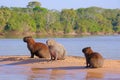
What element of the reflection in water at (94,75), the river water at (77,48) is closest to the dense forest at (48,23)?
the river water at (77,48)

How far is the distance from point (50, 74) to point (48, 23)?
83300 millimetres

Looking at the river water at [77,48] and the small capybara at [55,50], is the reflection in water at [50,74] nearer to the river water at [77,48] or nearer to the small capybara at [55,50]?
the small capybara at [55,50]

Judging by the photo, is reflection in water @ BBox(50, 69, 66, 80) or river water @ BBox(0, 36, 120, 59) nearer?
reflection in water @ BBox(50, 69, 66, 80)

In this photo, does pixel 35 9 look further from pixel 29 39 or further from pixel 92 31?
pixel 29 39

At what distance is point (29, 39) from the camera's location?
752 inches

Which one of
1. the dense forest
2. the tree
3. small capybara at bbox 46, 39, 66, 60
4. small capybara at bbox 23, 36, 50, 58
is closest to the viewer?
small capybara at bbox 46, 39, 66, 60

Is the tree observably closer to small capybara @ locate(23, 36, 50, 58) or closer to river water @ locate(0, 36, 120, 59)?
river water @ locate(0, 36, 120, 59)

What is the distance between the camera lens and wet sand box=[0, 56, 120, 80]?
14.0 meters

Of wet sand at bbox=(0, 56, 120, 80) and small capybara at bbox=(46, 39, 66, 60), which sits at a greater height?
small capybara at bbox=(46, 39, 66, 60)

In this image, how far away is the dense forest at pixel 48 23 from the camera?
87.3m

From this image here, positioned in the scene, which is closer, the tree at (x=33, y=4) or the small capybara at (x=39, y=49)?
the small capybara at (x=39, y=49)

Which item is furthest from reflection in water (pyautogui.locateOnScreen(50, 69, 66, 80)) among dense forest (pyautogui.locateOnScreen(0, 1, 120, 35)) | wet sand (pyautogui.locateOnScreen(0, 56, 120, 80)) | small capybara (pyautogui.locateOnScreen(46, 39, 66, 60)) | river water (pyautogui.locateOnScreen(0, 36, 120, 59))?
dense forest (pyautogui.locateOnScreen(0, 1, 120, 35))

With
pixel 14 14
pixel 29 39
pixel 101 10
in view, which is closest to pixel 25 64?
pixel 29 39

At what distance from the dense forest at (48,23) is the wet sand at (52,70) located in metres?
66.1
